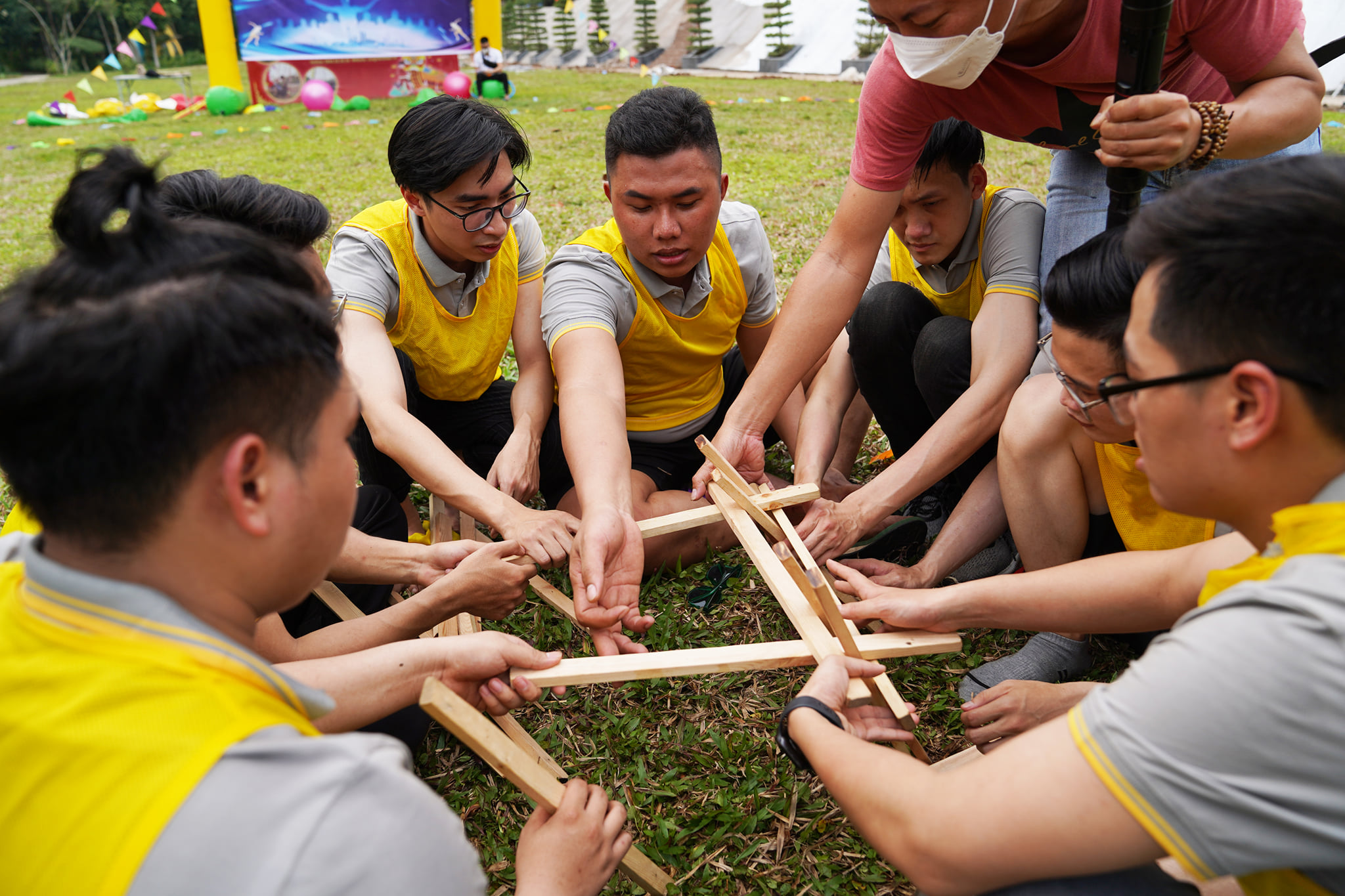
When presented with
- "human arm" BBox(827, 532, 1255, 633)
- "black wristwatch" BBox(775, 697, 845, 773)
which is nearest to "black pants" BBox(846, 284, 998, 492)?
"human arm" BBox(827, 532, 1255, 633)

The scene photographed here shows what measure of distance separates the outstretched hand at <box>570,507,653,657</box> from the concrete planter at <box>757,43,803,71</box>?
21727 mm

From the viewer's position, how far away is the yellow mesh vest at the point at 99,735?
1.00 m

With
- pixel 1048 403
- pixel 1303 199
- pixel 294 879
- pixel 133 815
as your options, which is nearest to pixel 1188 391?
pixel 1303 199

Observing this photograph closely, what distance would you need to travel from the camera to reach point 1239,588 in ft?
3.89

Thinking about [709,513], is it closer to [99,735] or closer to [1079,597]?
[1079,597]

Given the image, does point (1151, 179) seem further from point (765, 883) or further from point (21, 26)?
point (21, 26)

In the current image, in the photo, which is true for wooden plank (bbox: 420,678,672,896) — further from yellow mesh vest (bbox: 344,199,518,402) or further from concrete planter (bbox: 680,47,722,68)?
concrete planter (bbox: 680,47,722,68)

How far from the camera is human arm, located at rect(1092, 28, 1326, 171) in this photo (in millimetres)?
2105

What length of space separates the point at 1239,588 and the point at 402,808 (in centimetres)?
113

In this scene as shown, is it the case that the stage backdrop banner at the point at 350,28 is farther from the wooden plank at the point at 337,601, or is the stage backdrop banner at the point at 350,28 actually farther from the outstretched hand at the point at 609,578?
the outstretched hand at the point at 609,578

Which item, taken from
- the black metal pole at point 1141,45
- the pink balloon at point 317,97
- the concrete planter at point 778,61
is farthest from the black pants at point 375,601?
the concrete planter at point 778,61

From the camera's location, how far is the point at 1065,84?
2.62 meters

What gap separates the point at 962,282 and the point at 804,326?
66 cm

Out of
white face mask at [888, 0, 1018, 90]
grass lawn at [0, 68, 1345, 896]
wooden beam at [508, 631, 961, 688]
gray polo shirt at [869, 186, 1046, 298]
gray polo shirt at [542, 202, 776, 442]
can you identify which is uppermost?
white face mask at [888, 0, 1018, 90]
